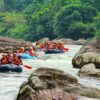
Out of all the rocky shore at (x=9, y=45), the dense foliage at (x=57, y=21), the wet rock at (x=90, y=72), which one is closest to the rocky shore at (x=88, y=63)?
the wet rock at (x=90, y=72)

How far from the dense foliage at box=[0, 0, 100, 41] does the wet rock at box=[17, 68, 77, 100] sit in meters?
38.3

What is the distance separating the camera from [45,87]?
1155cm

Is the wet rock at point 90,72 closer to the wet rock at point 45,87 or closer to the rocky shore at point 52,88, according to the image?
the rocky shore at point 52,88

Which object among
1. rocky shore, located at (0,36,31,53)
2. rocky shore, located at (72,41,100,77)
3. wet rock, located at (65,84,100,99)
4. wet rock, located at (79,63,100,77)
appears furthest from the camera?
rocky shore, located at (0,36,31,53)

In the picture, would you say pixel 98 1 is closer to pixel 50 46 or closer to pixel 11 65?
pixel 50 46

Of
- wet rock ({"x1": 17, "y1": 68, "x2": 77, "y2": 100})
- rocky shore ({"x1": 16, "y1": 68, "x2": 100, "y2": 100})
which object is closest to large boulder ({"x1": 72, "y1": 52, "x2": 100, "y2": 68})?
rocky shore ({"x1": 16, "y1": 68, "x2": 100, "y2": 100})

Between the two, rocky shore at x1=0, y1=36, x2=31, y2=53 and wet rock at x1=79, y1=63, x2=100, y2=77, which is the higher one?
rocky shore at x1=0, y1=36, x2=31, y2=53

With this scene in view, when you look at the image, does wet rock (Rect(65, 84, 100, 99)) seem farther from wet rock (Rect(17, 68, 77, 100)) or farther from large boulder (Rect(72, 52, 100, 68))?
large boulder (Rect(72, 52, 100, 68))

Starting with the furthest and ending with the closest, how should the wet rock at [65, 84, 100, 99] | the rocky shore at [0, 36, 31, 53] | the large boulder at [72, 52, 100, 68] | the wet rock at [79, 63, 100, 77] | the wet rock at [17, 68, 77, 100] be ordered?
the rocky shore at [0, 36, 31, 53], the large boulder at [72, 52, 100, 68], the wet rock at [79, 63, 100, 77], the wet rock at [65, 84, 100, 99], the wet rock at [17, 68, 77, 100]

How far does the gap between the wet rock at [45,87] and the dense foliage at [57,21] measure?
126 ft

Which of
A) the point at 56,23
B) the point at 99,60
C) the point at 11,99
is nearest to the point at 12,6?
the point at 56,23

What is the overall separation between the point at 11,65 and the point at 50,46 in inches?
643

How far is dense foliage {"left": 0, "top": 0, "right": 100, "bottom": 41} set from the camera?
2375 inches

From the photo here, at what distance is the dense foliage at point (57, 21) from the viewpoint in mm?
60312
